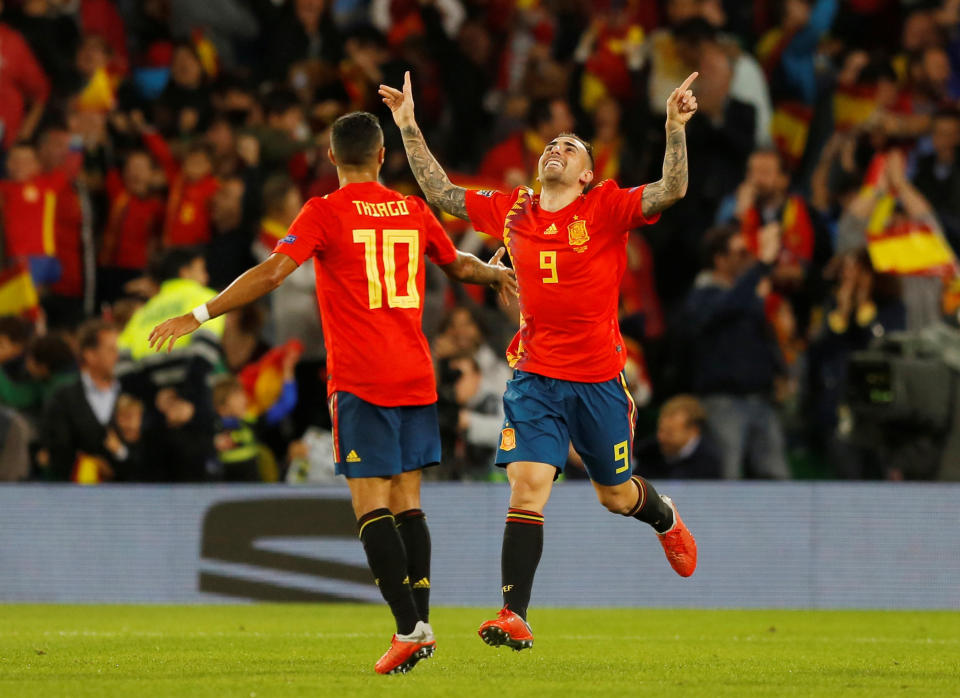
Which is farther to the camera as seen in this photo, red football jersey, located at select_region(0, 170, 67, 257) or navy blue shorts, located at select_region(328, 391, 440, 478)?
red football jersey, located at select_region(0, 170, 67, 257)

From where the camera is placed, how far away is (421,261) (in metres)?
7.50

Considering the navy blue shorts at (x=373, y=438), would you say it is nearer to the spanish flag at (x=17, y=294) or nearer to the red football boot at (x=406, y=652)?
the red football boot at (x=406, y=652)

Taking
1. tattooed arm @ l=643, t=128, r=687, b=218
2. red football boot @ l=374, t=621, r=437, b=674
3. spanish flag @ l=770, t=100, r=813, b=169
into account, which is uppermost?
spanish flag @ l=770, t=100, r=813, b=169

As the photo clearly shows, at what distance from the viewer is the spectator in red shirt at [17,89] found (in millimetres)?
14859

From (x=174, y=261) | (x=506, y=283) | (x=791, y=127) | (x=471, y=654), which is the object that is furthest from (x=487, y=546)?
(x=791, y=127)

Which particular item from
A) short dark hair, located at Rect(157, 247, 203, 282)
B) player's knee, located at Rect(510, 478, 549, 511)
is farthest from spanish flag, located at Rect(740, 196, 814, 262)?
player's knee, located at Rect(510, 478, 549, 511)

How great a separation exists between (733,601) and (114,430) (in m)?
4.36

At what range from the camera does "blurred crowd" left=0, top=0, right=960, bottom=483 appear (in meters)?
12.2

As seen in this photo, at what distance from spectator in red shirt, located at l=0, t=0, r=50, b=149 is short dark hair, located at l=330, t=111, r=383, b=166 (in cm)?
814

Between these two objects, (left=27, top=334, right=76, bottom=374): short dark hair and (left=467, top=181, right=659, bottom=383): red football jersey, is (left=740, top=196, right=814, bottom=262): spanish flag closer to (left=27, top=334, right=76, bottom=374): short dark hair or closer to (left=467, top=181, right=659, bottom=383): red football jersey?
(left=27, top=334, right=76, bottom=374): short dark hair

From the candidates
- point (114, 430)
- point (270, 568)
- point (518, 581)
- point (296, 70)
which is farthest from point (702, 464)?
point (296, 70)

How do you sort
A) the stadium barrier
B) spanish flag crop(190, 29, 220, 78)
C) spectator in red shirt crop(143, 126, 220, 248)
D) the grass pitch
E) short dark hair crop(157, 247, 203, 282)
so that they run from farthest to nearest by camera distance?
spanish flag crop(190, 29, 220, 78) < spectator in red shirt crop(143, 126, 220, 248) < short dark hair crop(157, 247, 203, 282) < the stadium barrier < the grass pitch

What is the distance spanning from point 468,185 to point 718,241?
89.7 inches

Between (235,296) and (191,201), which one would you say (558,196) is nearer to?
(235,296)
